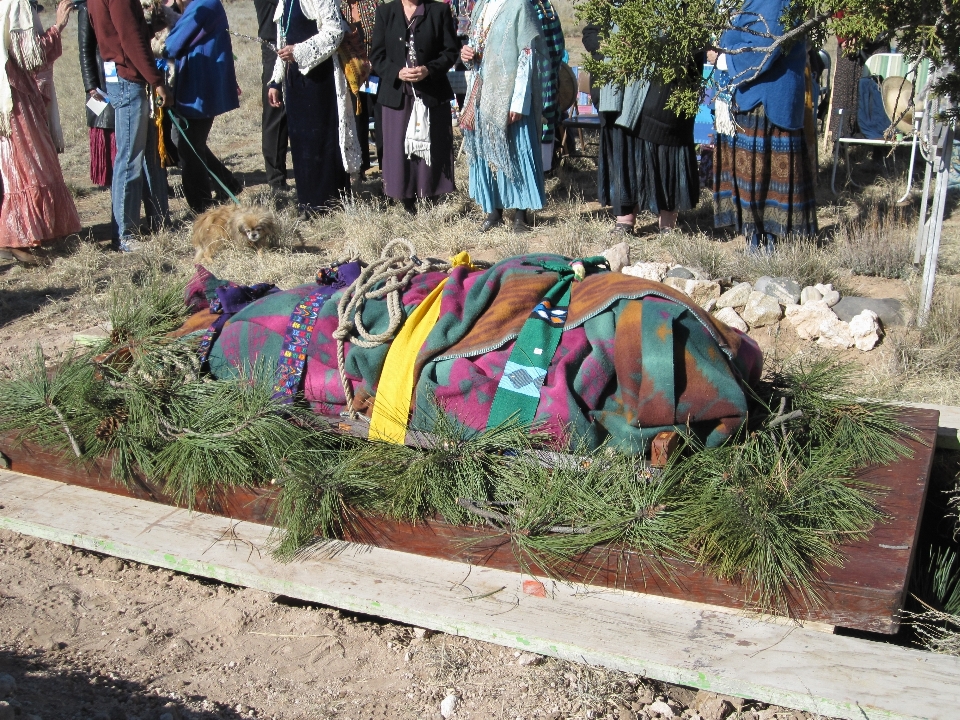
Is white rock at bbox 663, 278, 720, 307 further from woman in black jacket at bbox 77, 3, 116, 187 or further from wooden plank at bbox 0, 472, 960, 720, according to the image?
woman in black jacket at bbox 77, 3, 116, 187

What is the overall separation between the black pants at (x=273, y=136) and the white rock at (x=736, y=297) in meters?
4.57

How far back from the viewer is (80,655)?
7.81 feet

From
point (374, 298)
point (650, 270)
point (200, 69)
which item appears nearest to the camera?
point (374, 298)

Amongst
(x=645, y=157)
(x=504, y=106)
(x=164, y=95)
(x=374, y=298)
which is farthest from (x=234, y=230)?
(x=374, y=298)

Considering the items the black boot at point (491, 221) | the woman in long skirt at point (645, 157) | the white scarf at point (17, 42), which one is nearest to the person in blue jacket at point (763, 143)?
the woman in long skirt at point (645, 157)

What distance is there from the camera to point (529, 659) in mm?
2260

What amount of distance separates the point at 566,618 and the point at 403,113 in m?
5.18

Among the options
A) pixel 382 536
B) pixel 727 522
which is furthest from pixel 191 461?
pixel 727 522

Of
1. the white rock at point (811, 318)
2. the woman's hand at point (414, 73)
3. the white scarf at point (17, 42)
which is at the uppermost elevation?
the white scarf at point (17, 42)

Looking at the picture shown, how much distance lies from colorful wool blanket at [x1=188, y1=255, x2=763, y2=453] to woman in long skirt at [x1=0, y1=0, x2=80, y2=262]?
13.4 ft

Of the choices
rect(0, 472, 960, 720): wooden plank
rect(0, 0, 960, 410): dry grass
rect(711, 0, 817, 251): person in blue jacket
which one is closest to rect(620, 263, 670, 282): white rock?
rect(0, 0, 960, 410): dry grass

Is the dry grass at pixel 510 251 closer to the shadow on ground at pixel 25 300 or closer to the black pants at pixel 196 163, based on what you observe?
the shadow on ground at pixel 25 300

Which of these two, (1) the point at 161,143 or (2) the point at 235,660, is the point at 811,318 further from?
(1) the point at 161,143

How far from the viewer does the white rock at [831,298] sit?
14.6 ft
